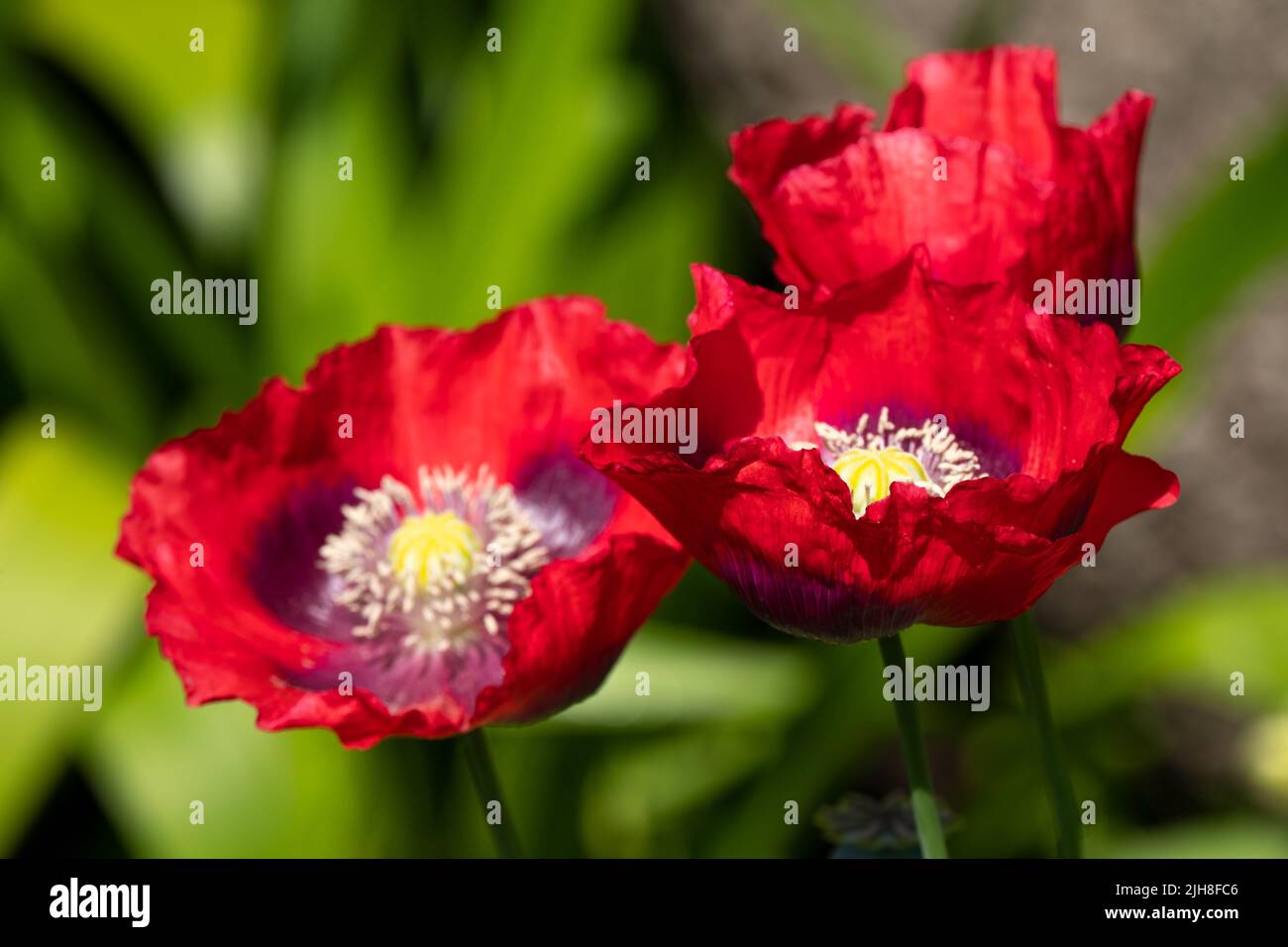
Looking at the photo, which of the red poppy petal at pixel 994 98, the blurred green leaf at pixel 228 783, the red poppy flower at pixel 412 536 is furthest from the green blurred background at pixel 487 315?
the red poppy flower at pixel 412 536

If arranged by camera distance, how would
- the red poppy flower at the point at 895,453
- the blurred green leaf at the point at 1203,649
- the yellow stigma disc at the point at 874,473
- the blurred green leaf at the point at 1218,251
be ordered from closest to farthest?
the red poppy flower at the point at 895,453 < the yellow stigma disc at the point at 874,473 < the blurred green leaf at the point at 1218,251 < the blurred green leaf at the point at 1203,649

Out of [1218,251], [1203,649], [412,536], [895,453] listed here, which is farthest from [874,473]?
[1203,649]

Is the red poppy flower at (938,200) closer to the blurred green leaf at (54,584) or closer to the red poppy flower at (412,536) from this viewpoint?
the red poppy flower at (412,536)

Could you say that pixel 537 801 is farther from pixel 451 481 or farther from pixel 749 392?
pixel 749 392

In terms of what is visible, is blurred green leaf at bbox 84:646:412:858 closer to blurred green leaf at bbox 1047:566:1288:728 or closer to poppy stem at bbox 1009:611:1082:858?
blurred green leaf at bbox 1047:566:1288:728

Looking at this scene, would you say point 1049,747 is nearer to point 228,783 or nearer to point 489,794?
point 489,794

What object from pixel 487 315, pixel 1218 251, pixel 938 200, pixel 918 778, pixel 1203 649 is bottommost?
pixel 918 778

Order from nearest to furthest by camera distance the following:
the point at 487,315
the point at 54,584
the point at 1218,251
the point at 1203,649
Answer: the point at 1218,251 < the point at 1203,649 < the point at 54,584 < the point at 487,315

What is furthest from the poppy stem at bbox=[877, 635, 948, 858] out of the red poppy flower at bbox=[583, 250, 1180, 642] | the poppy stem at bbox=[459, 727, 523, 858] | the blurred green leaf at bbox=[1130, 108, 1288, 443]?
the blurred green leaf at bbox=[1130, 108, 1288, 443]
